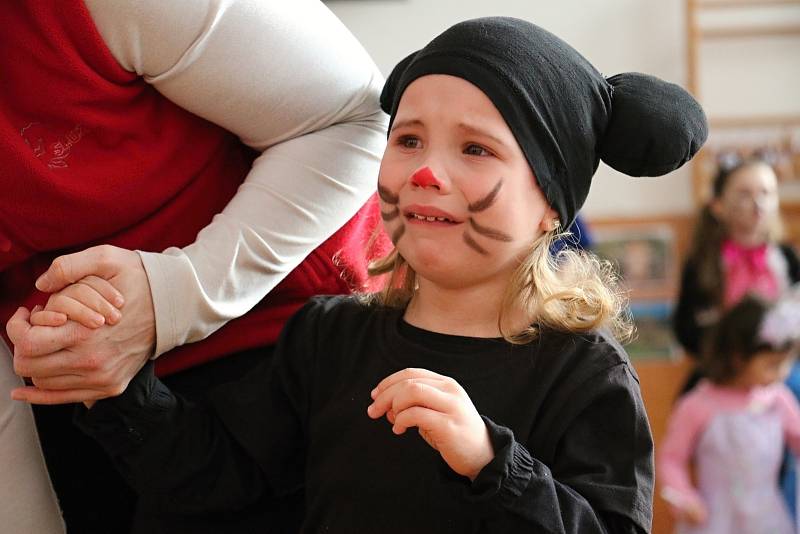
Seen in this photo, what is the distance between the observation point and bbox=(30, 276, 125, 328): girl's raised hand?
104 centimetres

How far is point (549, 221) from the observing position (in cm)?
113

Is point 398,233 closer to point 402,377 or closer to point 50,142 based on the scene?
point 402,377

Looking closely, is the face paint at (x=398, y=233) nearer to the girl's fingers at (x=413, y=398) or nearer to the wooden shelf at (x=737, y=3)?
the girl's fingers at (x=413, y=398)

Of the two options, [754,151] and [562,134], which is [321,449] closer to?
[562,134]

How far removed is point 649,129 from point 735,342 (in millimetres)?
2434

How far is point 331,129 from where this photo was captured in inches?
46.3

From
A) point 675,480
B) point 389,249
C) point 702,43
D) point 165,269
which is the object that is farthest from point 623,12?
point 165,269

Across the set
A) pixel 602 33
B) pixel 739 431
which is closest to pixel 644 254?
pixel 602 33

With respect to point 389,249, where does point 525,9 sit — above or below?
below

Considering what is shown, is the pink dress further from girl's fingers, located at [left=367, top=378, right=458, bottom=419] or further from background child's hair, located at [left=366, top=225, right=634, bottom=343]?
girl's fingers, located at [left=367, top=378, right=458, bottom=419]

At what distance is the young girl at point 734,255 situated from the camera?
13.1 feet

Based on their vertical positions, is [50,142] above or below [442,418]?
above

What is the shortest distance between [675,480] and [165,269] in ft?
8.19

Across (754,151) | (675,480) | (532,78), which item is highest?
(532,78)
